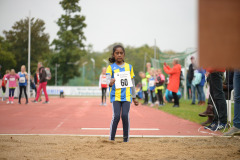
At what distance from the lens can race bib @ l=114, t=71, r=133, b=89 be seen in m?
5.64

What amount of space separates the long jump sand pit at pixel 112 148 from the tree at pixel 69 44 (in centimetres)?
3428

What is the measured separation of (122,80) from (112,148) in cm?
135

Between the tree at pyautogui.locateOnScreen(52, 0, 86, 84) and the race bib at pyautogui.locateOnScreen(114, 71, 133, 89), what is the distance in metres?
34.1

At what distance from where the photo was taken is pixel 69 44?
2137 inches

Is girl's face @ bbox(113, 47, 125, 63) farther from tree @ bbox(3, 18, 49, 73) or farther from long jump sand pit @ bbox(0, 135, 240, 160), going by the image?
tree @ bbox(3, 18, 49, 73)

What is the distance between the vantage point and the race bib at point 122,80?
5641 millimetres

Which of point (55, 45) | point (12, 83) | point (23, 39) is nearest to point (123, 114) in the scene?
point (12, 83)

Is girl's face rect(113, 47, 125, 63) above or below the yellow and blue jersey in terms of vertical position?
above

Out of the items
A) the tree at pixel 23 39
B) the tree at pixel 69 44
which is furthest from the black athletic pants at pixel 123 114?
the tree at pixel 23 39

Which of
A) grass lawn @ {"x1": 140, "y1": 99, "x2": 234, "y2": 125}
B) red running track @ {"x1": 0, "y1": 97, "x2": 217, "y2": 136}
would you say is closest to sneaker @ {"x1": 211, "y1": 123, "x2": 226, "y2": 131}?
red running track @ {"x1": 0, "y1": 97, "x2": 217, "y2": 136}

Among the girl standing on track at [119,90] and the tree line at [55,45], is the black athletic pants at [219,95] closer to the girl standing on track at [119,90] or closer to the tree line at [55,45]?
the girl standing on track at [119,90]

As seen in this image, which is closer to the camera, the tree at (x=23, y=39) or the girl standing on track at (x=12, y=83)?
the girl standing on track at (x=12, y=83)

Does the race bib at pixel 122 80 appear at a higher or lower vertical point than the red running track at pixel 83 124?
higher

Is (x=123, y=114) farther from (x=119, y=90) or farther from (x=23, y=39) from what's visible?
(x=23, y=39)
